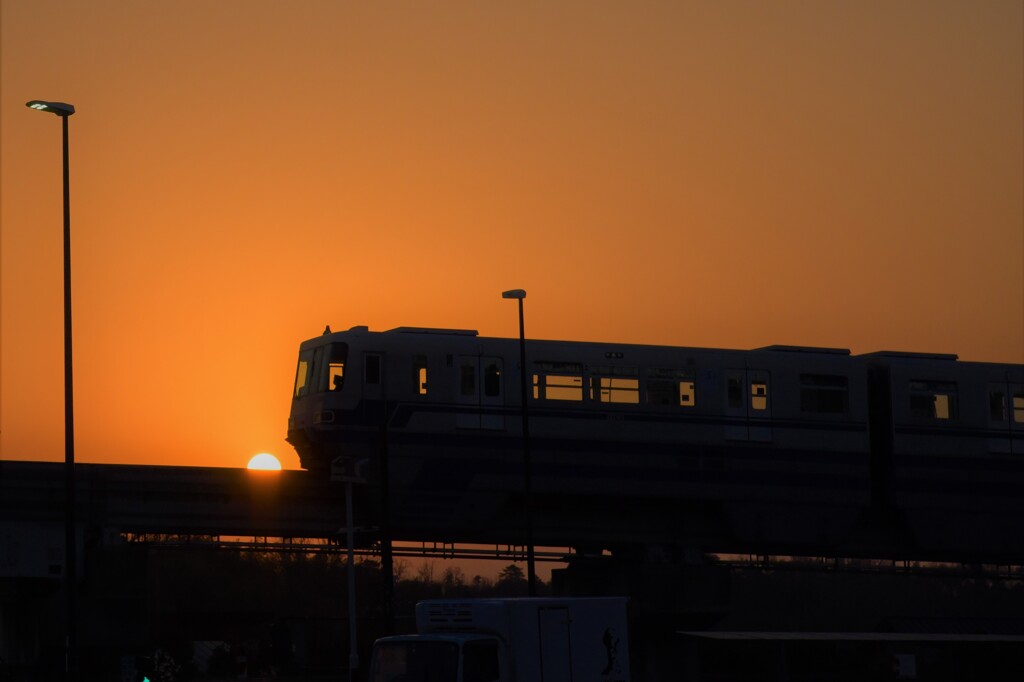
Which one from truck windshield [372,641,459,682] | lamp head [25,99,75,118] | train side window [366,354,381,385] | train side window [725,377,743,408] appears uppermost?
lamp head [25,99,75,118]

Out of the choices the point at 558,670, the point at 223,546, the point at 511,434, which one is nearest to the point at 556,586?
the point at 511,434

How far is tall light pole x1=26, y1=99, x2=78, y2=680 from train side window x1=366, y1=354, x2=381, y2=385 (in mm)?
12224

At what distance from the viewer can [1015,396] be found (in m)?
46.6

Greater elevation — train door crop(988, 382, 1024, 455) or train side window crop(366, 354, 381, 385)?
train side window crop(366, 354, 381, 385)

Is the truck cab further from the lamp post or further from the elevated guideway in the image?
the elevated guideway

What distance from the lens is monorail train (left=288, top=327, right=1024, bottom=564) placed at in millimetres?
40875

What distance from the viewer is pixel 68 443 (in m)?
28.1

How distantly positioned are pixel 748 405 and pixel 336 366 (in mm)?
11666

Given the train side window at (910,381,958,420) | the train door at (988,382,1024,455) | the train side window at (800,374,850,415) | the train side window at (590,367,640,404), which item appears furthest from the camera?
the train door at (988,382,1024,455)

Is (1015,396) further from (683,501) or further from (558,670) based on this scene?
(558,670)

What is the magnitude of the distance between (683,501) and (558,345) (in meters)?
6.02

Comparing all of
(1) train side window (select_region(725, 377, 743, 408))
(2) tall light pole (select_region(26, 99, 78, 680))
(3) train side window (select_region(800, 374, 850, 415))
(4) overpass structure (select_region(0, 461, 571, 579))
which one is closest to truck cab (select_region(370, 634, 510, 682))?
(2) tall light pole (select_region(26, 99, 78, 680))

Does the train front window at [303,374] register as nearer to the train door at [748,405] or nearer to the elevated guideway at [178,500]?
the elevated guideway at [178,500]

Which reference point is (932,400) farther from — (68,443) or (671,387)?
(68,443)
